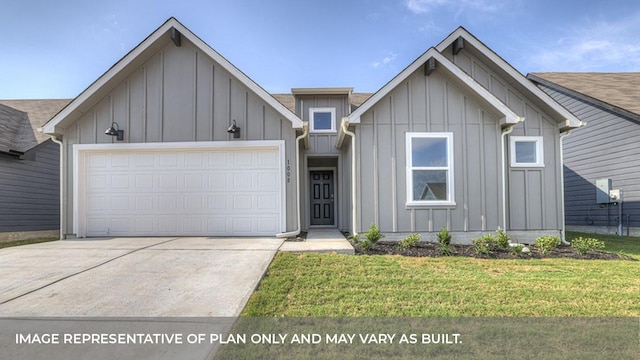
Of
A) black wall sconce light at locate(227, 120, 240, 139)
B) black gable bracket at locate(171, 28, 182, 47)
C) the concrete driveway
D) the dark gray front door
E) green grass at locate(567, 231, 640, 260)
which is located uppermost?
black gable bracket at locate(171, 28, 182, 47)

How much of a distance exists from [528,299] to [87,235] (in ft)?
30.4

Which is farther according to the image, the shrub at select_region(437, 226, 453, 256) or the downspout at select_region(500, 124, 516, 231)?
the downspout at select_region(500, 124, 516, 231)

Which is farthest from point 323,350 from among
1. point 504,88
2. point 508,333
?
point 504,88

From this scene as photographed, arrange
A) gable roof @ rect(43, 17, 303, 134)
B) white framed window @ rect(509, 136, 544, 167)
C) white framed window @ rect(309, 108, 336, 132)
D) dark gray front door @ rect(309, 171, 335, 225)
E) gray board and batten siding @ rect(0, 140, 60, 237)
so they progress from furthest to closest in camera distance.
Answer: dark gray front door @ rect(309, 171, 335, 225) < white framed window @ rect(309, 108, 336, 132) < gray board and batten siding @ rect(0, 140, 60, 237) < white framed window @ rect(509, 136, 544, 167) < gable roof @ rect(43, 17, 303, 134)

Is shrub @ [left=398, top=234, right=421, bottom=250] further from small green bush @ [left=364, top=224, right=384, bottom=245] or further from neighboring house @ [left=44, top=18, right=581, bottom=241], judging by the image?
neighboring house @ [left=44, top=18, right=581, bottom=241]

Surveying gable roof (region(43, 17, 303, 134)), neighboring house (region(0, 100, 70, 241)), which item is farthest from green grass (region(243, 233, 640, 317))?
neighboring house (region(0, 100, 70, 241))

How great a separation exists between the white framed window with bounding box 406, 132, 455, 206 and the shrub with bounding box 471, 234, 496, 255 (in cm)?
100

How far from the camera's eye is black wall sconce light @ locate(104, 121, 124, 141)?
7863mm

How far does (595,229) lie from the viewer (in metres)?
11.3

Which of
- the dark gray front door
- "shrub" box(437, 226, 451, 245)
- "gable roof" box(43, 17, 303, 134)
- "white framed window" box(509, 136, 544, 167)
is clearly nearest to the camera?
"shrub" box(437, 226, 451, 245)

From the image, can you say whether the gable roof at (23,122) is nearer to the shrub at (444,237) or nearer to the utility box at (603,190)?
the shrub at (444,237)

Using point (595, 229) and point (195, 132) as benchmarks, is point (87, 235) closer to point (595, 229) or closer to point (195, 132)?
point (195, 132)

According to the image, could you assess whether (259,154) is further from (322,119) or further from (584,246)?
(584,246)

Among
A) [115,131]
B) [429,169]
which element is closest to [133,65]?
[115,131]
